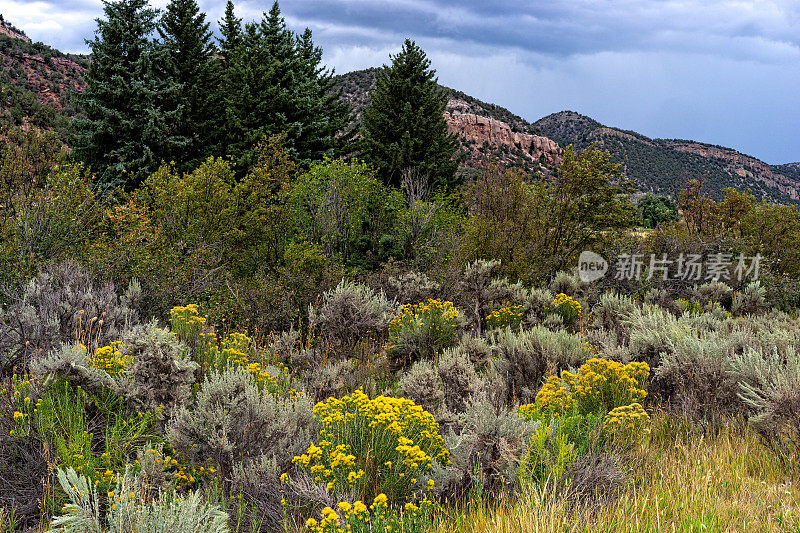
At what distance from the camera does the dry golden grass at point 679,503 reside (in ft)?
8.29

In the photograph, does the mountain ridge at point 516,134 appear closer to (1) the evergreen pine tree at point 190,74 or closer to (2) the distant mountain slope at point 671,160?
(2) the distant mountain slope at point 671,160

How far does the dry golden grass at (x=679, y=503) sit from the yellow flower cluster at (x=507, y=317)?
506 cm

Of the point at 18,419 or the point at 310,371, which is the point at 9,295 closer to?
the point at 18,419

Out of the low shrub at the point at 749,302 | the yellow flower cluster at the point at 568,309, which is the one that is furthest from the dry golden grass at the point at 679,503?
the low shrub at the point at 749,302

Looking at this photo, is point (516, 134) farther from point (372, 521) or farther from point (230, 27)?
point (372, 521)

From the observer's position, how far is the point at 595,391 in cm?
429

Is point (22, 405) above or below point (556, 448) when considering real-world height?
below

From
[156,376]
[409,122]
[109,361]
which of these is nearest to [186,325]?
[109,361]

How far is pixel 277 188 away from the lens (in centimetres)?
2112

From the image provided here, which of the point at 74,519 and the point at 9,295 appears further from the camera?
the point at 9,295

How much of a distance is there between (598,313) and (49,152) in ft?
60.0

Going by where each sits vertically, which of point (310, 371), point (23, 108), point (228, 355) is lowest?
point (310, 371)

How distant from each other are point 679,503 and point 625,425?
94 cm

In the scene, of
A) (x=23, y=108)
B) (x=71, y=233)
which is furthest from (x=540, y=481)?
(x=23, y=108)
